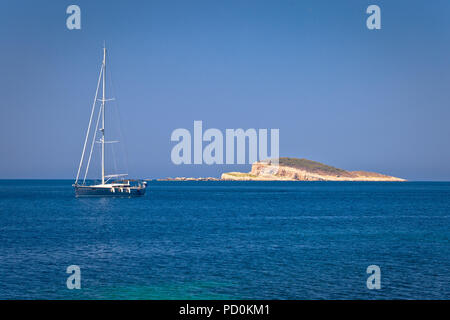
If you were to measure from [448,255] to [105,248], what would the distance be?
84.6ft

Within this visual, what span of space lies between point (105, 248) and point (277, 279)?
1631 cm

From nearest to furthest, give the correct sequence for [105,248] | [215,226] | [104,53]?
[105,248] → [215,226] → [104,53]

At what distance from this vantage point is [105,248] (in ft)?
119

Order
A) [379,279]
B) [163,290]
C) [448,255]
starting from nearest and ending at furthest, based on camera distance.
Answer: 1. [163,290]
2. [379,279]
3. [448,255]

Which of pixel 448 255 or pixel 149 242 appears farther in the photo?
pixel 149 242

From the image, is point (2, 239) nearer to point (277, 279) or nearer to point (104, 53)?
point (277, 279)
